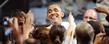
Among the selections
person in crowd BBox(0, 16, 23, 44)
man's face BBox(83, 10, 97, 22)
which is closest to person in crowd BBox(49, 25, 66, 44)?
man's face BBox(83, 10, 97, 22)

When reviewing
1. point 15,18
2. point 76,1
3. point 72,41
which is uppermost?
point 76,1

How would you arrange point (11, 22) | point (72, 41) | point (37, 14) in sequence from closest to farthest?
1. point (72, 41)
2. point (37, 14)
3. point (11, 22)

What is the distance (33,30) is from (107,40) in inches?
18.1

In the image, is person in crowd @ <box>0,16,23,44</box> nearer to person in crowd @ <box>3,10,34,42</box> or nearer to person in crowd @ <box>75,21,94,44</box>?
person in crowd @ <box>3,10,34,42</box>

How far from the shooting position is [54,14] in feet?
4.89

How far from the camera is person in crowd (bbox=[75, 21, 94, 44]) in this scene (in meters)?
1.37

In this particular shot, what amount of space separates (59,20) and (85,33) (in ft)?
0.62

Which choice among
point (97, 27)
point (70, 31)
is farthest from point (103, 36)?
point (70, 31)

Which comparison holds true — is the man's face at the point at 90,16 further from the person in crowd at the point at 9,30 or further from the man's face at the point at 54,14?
the person in crowd at the point at 9,30

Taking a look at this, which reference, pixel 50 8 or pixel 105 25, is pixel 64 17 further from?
pixel 105 25

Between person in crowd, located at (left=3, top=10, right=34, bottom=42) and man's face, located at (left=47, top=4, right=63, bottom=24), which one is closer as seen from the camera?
man's face, located at (left=47, top=4, right=63, bottom=24)

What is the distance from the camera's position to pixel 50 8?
150cm

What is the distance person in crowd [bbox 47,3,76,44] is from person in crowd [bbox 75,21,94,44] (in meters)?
0.05

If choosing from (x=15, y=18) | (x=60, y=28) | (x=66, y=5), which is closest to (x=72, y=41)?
(x=60, y=28)
